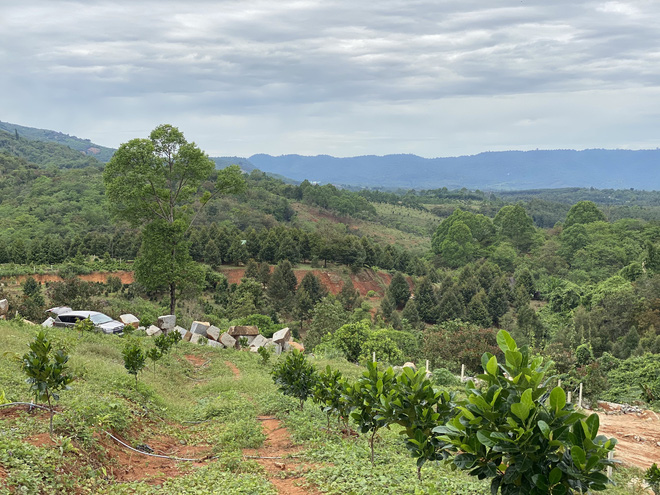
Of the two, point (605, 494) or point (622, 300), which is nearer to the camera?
point (605, 494)

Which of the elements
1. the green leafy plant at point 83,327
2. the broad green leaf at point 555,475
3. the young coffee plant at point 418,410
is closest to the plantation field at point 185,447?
the young coffee plant at point 418,410

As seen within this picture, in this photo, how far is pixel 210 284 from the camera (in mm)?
35438

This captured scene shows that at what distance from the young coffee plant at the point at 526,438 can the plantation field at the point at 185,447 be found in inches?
41.6

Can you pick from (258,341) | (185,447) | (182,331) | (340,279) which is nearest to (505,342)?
(185,447)

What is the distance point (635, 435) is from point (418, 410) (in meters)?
12.3

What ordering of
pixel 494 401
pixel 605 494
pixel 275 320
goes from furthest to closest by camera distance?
pixel 275 320 → pixel 605 494 → pixel 494 401

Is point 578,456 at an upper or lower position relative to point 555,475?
upper

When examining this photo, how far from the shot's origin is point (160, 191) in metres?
21.1

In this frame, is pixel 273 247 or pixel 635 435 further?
pixel 273 247

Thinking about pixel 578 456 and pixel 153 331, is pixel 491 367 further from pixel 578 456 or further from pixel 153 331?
pixel 153 331

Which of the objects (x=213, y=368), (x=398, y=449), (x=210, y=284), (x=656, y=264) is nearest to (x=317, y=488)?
(x=398, y=449)

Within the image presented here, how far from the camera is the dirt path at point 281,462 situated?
613cm

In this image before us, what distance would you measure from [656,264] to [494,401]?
45075 mm

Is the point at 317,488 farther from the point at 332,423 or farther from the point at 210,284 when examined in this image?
the point at 210,284
